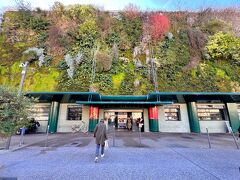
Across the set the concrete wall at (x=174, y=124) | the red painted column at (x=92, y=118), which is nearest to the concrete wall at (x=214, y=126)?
the concrete wall at (x=174, y=124)

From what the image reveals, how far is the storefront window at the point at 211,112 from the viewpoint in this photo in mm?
19016

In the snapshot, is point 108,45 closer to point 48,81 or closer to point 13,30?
point 48,81

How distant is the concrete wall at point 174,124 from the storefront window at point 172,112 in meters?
0.37

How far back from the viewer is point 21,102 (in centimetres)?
762

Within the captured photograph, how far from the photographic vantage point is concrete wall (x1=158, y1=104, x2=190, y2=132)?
60.7 feet

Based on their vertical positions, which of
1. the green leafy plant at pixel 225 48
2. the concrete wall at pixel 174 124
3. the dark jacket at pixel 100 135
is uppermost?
the green leafy plant at pixel 225 48

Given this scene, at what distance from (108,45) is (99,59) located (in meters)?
3.36

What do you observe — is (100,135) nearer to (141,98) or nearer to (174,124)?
(141,98)

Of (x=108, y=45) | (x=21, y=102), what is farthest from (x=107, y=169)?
(x=108, y=45)

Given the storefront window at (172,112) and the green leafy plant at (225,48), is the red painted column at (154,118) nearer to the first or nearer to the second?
the storefront window at (172,112)

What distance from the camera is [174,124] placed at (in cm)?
1861

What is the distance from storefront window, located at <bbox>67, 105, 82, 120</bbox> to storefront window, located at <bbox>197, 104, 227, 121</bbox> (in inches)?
521

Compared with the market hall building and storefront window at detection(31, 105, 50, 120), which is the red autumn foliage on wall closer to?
the market hall building

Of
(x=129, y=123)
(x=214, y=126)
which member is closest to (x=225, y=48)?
(x=214, y=126)
